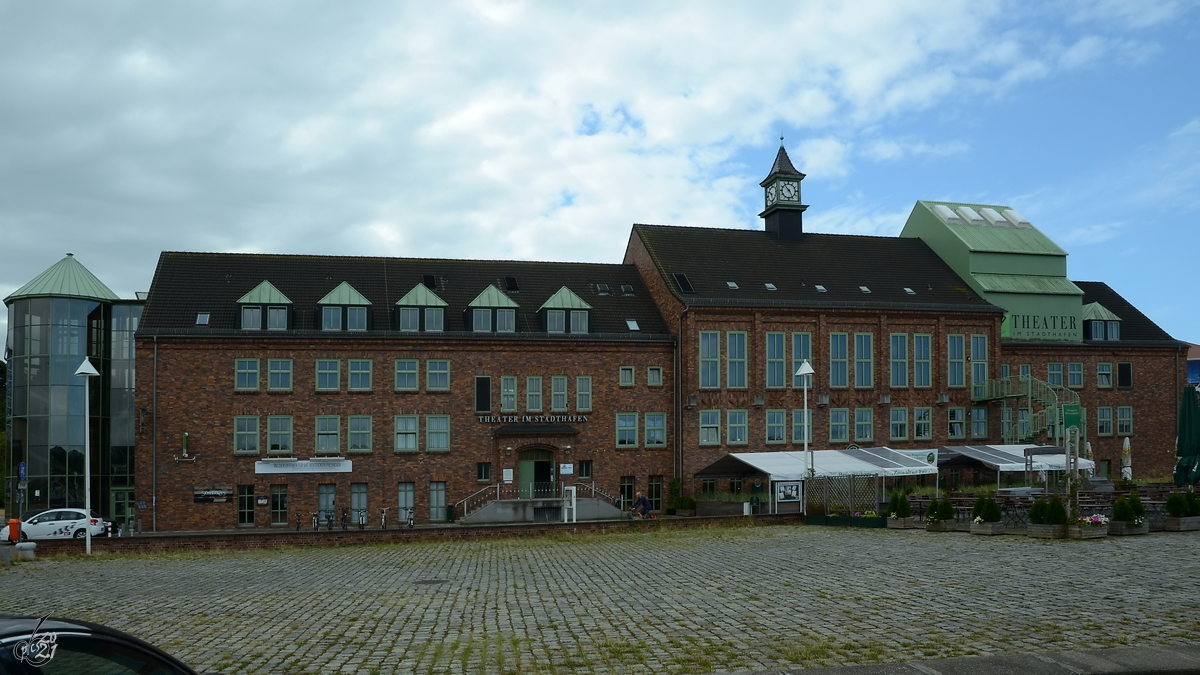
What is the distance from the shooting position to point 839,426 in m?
48.1

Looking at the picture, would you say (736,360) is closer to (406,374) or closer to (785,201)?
(785,201)

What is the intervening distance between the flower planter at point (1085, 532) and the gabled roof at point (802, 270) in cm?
2442

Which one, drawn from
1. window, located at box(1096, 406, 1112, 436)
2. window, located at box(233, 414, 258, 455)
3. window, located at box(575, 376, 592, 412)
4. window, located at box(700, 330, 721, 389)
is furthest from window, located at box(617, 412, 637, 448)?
window, located at box(1096, 406, 1112, 436)

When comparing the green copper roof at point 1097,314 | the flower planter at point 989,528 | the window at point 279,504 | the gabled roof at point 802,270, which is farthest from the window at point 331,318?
the green copper roof at point 1097,314

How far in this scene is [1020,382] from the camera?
49250 mm

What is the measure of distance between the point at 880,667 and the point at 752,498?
1311 inches

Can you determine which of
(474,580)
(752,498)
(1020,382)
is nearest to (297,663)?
(474,580)

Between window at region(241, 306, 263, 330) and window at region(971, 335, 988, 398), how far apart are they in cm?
3506

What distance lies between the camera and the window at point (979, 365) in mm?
50500

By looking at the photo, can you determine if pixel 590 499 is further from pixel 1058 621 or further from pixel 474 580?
pixel 1058 621

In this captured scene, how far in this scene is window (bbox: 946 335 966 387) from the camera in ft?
165

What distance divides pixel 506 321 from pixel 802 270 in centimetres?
1620

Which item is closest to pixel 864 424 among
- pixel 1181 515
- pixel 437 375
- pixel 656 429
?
pixel 656 429

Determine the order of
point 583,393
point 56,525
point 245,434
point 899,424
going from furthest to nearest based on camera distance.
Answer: point 899,424
point 583,393
point 245,434
point 56,525
